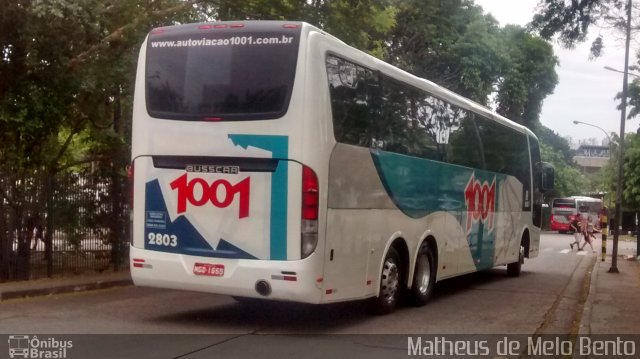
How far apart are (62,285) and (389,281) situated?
5554mm

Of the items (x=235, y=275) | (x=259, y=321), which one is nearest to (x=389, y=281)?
(x=259, y=321)

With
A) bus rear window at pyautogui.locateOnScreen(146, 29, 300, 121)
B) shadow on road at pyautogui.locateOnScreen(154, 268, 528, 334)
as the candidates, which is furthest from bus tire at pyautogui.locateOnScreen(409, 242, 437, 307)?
bus rear window at pyautogui.locateOnScreen(146, 29, 300, 121)

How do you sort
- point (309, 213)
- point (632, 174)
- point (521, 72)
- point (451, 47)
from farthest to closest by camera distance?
point (521, 72)
point (632, 174)
point (451, 47)
point (309, 213)

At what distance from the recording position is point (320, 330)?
31.6 feet

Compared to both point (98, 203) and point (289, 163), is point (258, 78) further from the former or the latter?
point (98, 203)

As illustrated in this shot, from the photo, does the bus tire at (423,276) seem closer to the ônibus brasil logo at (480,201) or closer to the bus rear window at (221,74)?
the ônibus brasil logo at (480,201)

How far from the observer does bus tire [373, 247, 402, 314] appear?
10.7m

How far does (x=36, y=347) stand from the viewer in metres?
7.91

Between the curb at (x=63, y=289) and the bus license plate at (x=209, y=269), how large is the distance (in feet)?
13.1

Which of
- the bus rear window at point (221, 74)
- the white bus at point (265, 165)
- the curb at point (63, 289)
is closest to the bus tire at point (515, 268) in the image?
the white bus at point (265, 165)

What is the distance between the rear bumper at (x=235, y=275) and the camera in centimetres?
872

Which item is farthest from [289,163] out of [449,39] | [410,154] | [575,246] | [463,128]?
[575,246]

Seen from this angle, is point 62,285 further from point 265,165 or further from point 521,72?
point 521,72

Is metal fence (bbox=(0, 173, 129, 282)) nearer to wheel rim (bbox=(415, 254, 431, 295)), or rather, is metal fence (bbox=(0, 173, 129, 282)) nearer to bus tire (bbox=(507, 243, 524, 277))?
wheel rim (bbox=(415, 254, 431, 295))
